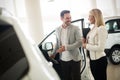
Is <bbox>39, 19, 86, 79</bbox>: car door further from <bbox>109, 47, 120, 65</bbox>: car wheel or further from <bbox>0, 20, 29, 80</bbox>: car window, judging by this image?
<bbox>109, 47, 120, 65</bbox>: car wheel

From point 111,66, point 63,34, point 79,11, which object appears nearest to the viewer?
point 63,34

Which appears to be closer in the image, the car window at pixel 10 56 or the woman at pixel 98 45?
the car window at pixel 10 56

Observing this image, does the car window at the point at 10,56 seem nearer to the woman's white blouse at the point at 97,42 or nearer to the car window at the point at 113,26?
the woman's white blouse at the point at 97,42

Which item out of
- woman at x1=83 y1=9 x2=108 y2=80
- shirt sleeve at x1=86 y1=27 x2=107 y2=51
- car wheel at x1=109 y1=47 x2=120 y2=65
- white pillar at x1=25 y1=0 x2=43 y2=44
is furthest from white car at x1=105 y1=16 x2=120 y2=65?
shirt sleeve at x1=86 y1=27 x2=107 y2=51

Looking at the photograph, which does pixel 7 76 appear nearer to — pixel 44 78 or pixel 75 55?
pixel 44 78

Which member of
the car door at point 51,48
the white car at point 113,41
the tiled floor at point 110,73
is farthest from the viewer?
the white car at point 113,41

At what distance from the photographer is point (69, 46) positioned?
3402mm

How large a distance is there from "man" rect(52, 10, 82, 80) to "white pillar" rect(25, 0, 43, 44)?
4.09 m

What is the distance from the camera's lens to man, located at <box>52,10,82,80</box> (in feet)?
11.3

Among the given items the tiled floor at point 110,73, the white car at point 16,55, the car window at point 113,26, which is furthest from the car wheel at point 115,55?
the white car at point 16,55

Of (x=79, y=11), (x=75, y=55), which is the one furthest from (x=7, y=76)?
(x=79, y=11)

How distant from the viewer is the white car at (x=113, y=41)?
287 inches

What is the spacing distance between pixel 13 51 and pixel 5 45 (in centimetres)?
5

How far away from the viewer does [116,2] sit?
10.1 metres
